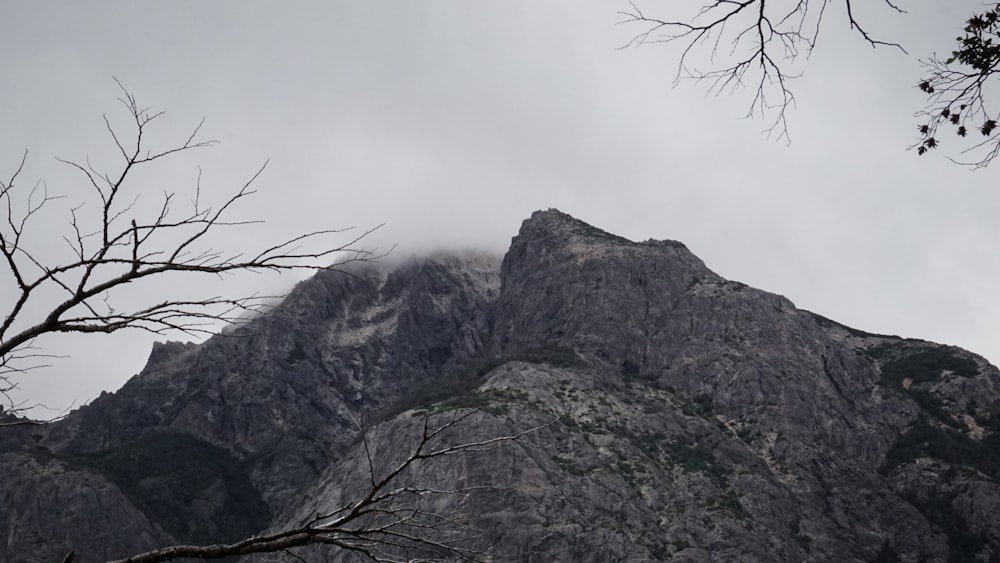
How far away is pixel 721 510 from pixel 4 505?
7828 centimetres

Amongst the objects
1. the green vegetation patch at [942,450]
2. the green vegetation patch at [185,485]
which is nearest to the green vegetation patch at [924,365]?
the green vegetation patch at [942,450]

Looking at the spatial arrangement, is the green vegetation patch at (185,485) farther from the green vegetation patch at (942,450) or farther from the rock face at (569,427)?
the green vegetation patch at (942,450)

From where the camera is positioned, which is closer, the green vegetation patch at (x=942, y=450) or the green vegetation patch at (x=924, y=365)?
the green vegetation patch at (x=942, y=450)

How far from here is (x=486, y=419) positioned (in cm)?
8156

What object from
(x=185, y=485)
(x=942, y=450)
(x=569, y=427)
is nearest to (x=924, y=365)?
(x=942, y=450)

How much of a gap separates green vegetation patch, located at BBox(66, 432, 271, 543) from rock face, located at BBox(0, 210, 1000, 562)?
1.26 feet

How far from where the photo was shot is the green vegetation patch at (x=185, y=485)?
361 ft

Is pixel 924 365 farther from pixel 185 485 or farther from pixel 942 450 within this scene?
pixel 185 485

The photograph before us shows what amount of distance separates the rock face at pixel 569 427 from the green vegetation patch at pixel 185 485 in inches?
15.1

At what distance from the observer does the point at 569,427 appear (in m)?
85.8

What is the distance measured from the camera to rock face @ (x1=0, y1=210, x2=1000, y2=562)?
7869 cm

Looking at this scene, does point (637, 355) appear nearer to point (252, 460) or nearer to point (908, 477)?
point (908, 477)

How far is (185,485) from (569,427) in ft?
196

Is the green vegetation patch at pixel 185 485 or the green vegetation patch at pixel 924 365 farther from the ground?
the green vegetation patch at pixel 924 365
